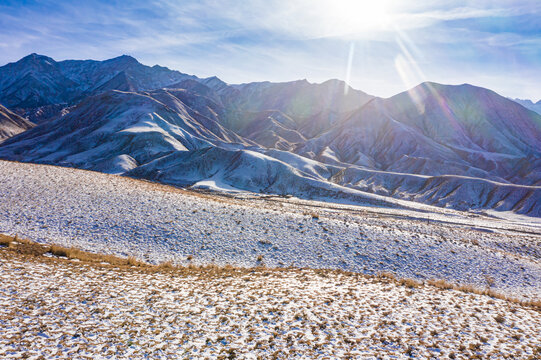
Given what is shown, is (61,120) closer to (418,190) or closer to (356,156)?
(356,156)

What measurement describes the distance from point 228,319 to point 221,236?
12.7 metres

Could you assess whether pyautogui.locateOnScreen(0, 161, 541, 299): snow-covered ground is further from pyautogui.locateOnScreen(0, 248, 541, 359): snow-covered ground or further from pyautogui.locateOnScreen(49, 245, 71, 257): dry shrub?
pyautogui.locateOnScreen(0, 248, 541, 359): snow-covered ground

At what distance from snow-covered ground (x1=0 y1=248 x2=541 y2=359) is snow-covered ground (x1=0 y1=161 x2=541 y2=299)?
5961 millimetres

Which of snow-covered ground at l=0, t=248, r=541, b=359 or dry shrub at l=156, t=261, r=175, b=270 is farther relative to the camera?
dry shrub at l=156, t=261, r=175, b=270

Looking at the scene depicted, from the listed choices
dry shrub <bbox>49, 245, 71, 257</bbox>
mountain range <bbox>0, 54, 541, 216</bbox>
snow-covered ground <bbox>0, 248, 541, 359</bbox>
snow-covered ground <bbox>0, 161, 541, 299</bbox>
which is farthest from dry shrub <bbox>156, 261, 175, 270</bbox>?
mountain range <bbox>0, 54, 541, 216</bbox>

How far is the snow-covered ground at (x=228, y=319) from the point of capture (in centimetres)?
776

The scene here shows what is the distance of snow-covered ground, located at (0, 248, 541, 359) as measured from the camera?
7758 mm

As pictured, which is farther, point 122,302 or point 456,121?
point 456,121

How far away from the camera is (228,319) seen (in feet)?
31.6

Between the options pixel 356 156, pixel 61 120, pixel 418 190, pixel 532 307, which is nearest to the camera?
pixel 532 307

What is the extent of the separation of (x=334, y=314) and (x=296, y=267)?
8322mm

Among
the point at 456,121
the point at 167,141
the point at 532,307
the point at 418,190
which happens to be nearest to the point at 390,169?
the point at 418,190

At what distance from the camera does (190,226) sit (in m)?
22.8

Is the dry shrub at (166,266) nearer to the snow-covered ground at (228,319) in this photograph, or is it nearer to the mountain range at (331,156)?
the snow-covered ground at (228,319)
